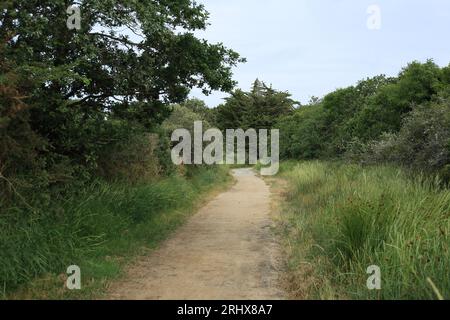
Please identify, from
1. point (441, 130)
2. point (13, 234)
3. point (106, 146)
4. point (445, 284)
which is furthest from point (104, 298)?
point (441, 130)

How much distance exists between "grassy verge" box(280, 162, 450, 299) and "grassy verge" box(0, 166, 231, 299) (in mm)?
2818

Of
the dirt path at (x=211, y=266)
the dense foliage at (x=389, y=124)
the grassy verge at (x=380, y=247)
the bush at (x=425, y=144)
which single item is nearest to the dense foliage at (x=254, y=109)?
the dense foliage at (x=389, y=124)

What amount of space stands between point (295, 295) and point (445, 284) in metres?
1.93

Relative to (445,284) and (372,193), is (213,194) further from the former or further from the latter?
(445,284)

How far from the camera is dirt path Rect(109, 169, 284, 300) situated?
20.8 feet

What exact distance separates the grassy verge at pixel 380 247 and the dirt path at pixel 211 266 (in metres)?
0.46

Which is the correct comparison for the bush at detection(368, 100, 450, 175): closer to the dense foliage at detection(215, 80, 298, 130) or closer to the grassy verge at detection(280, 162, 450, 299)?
the grassy verge at detection(280, 162, 450, 299)

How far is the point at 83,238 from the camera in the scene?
7.87 m

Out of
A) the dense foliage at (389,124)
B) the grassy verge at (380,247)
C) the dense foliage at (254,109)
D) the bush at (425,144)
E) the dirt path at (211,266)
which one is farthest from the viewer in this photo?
the dense foliage at (254,109)

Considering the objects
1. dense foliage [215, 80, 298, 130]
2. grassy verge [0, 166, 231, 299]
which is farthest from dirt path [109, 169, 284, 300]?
dense foliage [215, 80, 298, 130]

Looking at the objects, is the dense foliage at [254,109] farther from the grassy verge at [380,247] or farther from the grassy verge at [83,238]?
the grassy verge at [380,247]

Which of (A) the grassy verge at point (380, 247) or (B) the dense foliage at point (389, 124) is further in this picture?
(B) the dense foliage at point (389, 124)

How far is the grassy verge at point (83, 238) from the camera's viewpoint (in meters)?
6.15
